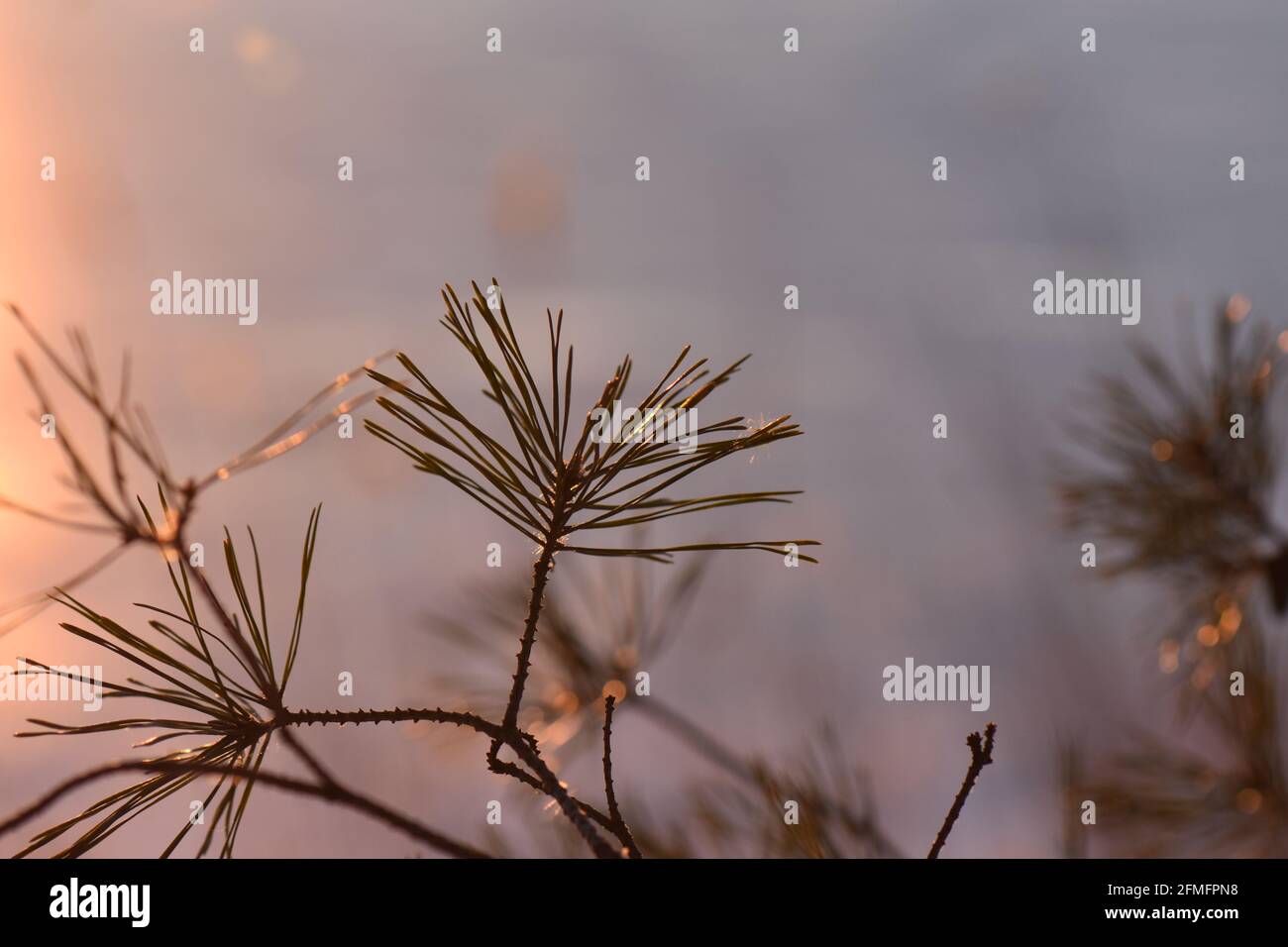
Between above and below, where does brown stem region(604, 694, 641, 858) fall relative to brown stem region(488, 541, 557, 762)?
below

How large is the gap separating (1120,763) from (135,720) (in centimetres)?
94

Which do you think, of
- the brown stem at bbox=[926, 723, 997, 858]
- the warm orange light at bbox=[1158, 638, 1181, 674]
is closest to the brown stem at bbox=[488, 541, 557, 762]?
the brown stem at bbox=[926, 723, 997, 858]

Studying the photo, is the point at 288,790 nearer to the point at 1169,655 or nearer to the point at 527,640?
the point at 527,640

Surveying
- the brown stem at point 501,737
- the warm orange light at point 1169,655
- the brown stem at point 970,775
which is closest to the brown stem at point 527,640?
the brown stem at point 501,737

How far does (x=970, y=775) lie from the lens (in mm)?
336

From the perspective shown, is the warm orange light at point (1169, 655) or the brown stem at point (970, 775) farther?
the warm orange light at point (1169, 655)

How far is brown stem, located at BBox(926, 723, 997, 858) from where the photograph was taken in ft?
1.05

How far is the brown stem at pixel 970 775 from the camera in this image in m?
0.32

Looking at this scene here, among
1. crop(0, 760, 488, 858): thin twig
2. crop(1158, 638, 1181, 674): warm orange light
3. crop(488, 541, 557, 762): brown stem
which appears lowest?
crop(1158, 638, 1181, 674): warm orange light

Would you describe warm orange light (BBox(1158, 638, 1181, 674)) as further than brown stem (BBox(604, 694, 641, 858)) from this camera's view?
Yes

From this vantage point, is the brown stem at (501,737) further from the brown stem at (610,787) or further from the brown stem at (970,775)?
the brown stem at (970,775)

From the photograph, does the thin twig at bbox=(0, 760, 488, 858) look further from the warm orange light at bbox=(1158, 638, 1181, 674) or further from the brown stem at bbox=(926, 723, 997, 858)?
the warm orange light at bbox=(1158, 638, 1181, 674)

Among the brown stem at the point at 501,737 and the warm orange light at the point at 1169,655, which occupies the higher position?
the brown stem at the point at 501,737
